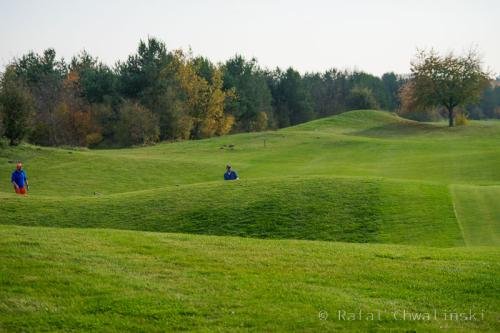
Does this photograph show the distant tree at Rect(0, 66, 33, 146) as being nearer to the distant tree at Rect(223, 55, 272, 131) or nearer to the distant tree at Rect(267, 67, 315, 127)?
the distant tree at Rect(223, 55, 272, 131)

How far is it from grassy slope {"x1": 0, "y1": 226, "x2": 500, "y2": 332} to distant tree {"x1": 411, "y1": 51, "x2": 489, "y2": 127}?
63.4 m

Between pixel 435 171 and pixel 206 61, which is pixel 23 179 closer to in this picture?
pixel 435 171

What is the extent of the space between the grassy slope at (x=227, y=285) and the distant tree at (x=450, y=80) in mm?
63433

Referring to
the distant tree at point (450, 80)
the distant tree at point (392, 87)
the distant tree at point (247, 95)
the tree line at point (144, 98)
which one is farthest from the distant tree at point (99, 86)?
the distant tree at point (392, 87)

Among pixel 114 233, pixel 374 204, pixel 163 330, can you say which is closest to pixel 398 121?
pixel 374 204

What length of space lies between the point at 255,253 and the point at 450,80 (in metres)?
67.0

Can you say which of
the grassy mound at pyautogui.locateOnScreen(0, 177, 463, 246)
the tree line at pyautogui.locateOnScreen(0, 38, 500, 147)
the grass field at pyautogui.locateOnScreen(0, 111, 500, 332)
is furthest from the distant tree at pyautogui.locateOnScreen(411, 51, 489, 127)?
the grassy mound at pyautogui.locateOnScreen(0, 177, 463, 246)

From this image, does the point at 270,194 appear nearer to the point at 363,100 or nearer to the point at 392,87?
the point at 363,100

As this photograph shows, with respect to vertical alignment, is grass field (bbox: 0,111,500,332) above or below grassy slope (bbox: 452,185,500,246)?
above

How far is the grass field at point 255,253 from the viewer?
9.75 meters

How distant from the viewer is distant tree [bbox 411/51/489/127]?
73375 millimetres

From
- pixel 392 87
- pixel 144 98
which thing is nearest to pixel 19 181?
pixel 144 98

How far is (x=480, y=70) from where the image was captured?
74.1 metres

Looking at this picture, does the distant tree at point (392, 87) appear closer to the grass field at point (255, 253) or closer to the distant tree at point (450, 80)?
the distant tree at point (450, 80)
